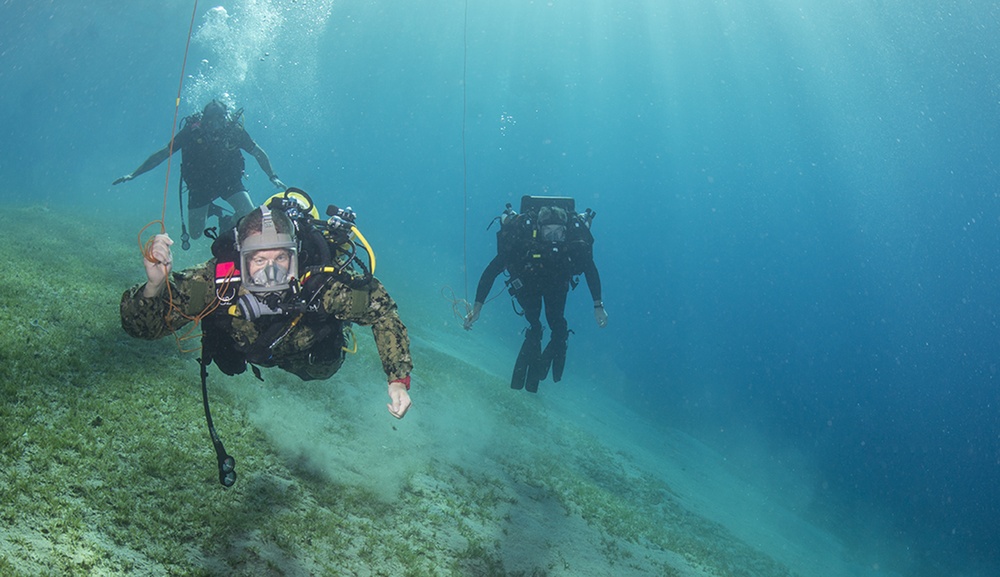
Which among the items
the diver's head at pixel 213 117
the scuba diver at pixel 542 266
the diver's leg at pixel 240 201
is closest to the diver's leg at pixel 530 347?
the scuba diver at pixel 542 266

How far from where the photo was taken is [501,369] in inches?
712

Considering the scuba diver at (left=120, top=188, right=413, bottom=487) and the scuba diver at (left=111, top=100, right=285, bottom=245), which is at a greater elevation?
the scuba diver at (left=111, top=100, right=285, bottom=245)

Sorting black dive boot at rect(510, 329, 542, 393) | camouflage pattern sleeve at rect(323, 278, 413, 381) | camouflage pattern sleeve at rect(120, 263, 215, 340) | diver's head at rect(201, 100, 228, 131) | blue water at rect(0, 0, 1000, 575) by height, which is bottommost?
camouflage pattern sleeve at rect(120, 263, 215, 340)

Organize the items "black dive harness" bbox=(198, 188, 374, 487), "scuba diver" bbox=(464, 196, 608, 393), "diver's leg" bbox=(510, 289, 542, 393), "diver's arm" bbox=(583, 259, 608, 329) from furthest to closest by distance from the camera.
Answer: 1. "diver's leg" bbox=(510, 289, 542, 393)
2. "diver's arm" bbox=(583, 259, 608, 329)
3. "scuba diver" bbox=(464, 196, 608, 393)
4. "black dive harness" bbox=(198, 188, 374, 487)

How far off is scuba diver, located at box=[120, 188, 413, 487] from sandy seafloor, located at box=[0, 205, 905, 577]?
60 centimetres

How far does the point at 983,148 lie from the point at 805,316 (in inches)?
2529

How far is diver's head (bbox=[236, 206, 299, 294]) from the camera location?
136 inches

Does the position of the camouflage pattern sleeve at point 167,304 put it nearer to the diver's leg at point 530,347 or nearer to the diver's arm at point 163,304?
the diver's arm at point 163,304

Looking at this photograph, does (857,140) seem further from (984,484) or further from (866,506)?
(866,506)

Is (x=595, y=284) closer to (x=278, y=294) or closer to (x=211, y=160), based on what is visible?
(x=278, y=294)

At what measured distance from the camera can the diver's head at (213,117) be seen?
32.7ft

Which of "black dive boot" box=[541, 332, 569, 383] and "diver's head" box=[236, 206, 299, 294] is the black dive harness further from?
"black dive boot" box=[541, 332, 569, 383]

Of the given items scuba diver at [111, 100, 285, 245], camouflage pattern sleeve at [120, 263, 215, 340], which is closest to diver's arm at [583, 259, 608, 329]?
scuba diver at [111, 100, 285, 245]

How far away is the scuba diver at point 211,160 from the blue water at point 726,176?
5.03 m
